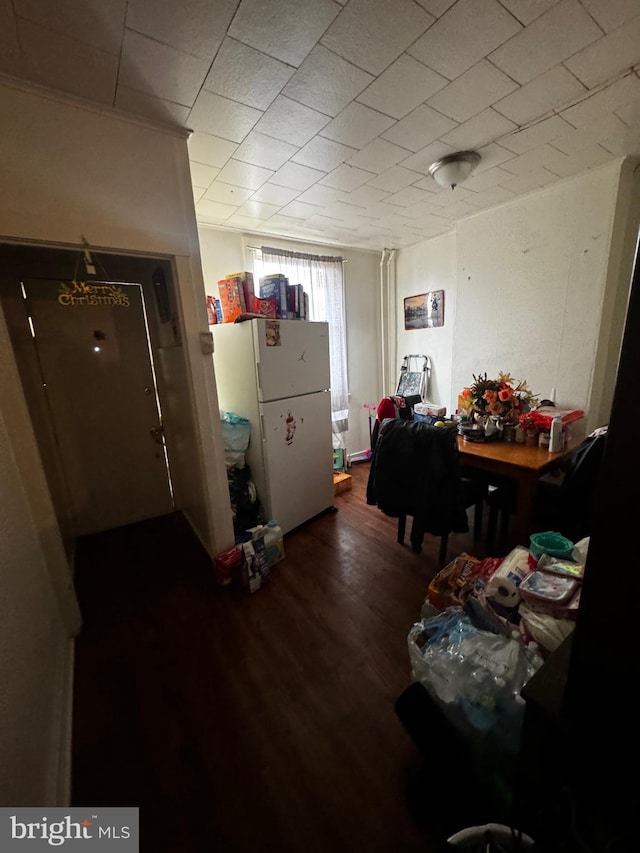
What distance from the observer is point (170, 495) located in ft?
9.45

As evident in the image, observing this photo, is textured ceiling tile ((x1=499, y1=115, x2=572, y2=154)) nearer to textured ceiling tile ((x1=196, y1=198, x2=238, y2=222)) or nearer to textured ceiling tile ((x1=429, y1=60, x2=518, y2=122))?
textured ceiling tile ((x1=429, y1=60, x2=518, y2=122))

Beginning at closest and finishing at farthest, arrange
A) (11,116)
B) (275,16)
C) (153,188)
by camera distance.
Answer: (275,16)
(11,116)
(153,188)

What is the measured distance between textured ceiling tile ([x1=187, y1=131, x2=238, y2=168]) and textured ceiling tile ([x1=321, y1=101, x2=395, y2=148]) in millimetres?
548

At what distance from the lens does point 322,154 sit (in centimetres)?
186

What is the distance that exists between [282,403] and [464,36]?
1868 millimetres

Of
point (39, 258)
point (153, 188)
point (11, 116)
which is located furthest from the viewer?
point (39, 258)

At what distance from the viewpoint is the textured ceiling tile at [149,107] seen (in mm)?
1360

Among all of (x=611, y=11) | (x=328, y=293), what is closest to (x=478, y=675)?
(x=611, y=11)

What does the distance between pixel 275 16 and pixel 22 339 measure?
232 cm

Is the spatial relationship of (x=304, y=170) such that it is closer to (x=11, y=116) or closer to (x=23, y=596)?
(x=11, y=116)

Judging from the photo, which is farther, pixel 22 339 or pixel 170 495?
pixel 170 495

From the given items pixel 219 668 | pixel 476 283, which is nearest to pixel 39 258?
pixel 219 668

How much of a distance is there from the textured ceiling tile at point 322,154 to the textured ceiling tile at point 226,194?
0.54 m

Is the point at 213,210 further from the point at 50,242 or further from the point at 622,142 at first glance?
the point at 622,142
